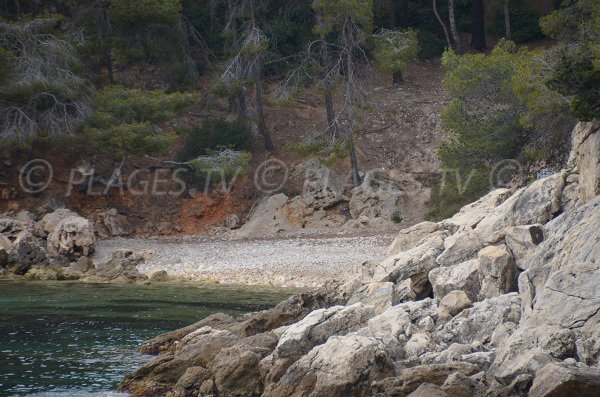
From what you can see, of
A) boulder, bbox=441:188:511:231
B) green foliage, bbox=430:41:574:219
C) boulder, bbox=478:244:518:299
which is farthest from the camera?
green foliage, bbox=430:41:574:219

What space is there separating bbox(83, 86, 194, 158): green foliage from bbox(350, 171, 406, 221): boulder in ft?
24.4

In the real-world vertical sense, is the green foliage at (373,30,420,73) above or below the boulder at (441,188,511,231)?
above

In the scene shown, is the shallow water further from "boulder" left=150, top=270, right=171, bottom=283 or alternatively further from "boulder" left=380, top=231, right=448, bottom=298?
"boulder" left=380, top=231, right=448, bottom=298

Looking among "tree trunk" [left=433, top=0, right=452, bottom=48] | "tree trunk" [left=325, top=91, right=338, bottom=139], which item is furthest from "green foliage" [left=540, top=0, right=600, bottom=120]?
"tree trunk" [left=433, top=0, right=452, bottom=48]

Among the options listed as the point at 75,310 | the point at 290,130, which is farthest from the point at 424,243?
the point at 290,130

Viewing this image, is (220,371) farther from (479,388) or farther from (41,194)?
(41,194)

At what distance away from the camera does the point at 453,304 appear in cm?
1513

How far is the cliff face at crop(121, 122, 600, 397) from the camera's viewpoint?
1206cm

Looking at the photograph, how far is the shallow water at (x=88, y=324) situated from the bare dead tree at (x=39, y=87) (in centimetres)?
770

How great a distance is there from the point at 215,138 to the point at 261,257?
871cm

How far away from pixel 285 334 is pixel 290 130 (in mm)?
24519

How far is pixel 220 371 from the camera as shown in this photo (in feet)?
→ 45.5

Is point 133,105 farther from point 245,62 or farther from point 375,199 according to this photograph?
point 375,199

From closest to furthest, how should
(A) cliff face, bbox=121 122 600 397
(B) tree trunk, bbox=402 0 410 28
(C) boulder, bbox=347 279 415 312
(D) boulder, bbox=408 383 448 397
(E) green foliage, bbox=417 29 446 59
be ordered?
(D) boulder, bbox=408 383 448 397 < (A) cliff face, bbox=121 122 600 397 < (C) boulder, bbox=347 279 415 312 < (B) tree trunk, bbox=402 0 410 28 < (E) green foliage, bbox=417 29 446 59
